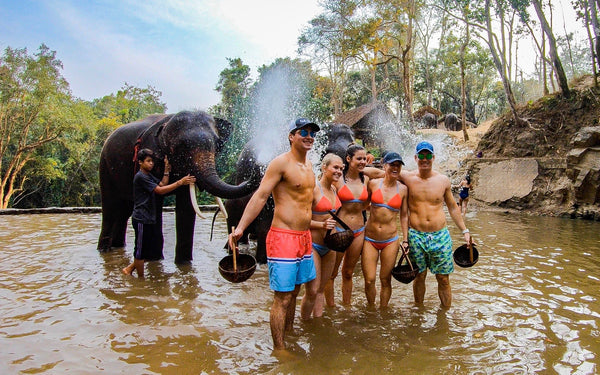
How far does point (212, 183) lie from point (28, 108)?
62.1 ft

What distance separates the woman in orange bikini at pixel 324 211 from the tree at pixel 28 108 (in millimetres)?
20199

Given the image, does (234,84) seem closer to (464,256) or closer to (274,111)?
(274,111)

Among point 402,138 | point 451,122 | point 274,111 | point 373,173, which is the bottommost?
point 373,173

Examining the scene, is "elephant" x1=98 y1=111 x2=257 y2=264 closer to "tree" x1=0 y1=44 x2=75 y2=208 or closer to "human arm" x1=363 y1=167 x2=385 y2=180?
"human arm" x1=363 y1=167 x2=385 y2=180

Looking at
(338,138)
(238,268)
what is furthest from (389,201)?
(338,138)

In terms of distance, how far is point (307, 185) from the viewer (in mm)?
3502

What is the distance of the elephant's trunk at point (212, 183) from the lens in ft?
17.9

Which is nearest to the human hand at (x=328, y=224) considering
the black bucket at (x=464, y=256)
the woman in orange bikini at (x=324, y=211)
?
the woman in orange bikini at (x=324, y=211)

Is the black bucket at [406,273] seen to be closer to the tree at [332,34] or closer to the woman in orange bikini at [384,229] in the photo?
the woman in orange bikini at [384,229]

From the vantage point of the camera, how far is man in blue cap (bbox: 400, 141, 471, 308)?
13.9 ft

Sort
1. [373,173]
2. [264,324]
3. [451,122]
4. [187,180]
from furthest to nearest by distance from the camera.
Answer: [451,122], [187,180], [373,173], [264,324]

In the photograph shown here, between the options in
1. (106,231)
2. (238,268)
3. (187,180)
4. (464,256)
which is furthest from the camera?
(106,231)

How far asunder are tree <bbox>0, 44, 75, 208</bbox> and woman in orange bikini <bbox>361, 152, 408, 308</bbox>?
20.3m

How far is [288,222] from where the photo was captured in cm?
338
